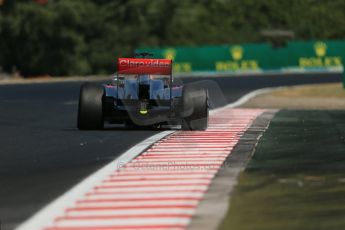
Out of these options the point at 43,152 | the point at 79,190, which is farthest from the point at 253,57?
the point at 79,190

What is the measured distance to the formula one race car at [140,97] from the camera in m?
18.5

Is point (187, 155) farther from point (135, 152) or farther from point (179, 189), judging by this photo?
point (179, 189)

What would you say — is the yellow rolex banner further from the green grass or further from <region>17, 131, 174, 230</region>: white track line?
<region>17, 131, 174, 230</region>: white track line

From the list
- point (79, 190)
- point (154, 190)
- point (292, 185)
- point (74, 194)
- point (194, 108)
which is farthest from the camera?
point (194, 108)

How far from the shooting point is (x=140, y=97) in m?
18.6

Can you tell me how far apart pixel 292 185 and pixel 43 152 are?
527 cm

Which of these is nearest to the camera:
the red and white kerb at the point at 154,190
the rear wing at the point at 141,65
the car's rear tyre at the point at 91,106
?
the red and white kerb at the point at 154,190

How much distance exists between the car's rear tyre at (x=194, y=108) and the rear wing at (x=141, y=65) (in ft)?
1.97

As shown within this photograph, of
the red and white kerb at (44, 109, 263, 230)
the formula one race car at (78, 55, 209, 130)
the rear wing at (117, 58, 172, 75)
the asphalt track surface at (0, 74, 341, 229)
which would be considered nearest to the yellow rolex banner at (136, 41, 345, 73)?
the asphalt track surface at (0, 74, 341, 229)

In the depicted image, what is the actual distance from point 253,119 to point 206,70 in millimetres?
42296

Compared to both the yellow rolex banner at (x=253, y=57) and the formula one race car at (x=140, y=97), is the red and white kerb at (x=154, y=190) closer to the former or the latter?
the formula one race car at (x=140, y=97)

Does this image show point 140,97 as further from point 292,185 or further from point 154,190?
point 154,190

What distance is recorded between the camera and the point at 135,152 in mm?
14391

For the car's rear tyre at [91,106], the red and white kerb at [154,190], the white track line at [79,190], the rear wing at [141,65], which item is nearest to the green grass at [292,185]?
the red and white kerb at [154,190]
